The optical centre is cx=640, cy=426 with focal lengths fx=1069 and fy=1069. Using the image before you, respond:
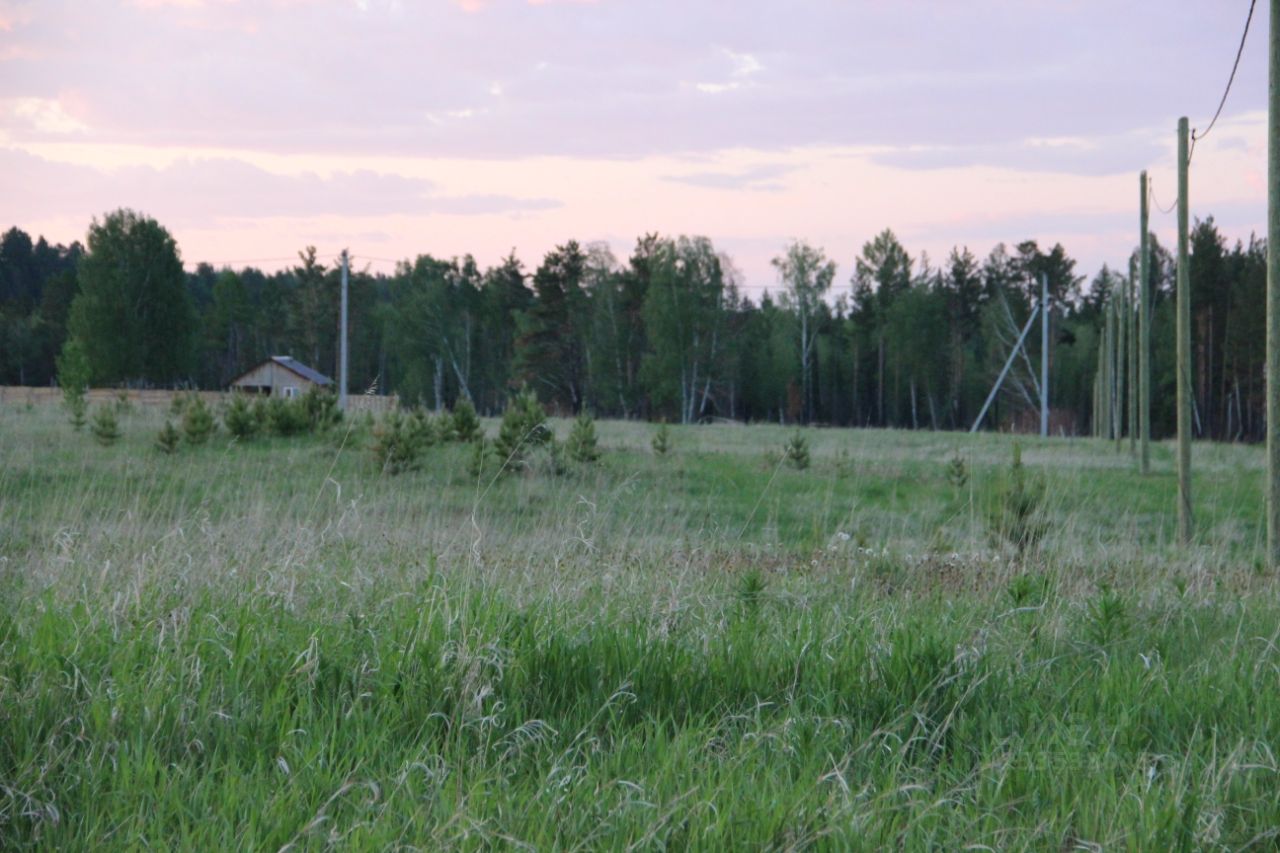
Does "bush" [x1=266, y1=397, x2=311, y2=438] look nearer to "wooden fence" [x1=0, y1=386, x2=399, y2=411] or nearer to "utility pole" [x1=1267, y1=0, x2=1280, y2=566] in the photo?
"wooden fence" [x1=0, y1=386, x2=399, y2=411]

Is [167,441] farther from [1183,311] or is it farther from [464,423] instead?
[1183,311]

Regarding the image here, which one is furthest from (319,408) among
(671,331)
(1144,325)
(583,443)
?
(671,331)

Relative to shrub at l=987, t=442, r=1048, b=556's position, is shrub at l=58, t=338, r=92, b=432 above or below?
above

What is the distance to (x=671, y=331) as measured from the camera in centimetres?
5525

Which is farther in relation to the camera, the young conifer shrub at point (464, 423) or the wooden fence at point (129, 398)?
the wooden fence at point (129, 398)

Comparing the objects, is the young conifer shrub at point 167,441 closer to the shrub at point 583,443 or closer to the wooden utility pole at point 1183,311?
the shrub at point 583,443

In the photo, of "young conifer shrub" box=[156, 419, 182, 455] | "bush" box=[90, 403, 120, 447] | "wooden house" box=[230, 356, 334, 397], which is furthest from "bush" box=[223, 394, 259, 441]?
"wooden house" box=[230, 356, 334, 397]

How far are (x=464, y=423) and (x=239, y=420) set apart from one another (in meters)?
4.58

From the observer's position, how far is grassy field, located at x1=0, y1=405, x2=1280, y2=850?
9.68 ft

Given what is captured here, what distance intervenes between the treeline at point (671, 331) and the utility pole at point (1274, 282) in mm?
44176

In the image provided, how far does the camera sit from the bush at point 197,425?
2078 centimetres

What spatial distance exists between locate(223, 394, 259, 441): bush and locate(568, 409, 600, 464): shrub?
23.6 feet

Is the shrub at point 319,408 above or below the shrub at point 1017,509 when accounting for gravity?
above

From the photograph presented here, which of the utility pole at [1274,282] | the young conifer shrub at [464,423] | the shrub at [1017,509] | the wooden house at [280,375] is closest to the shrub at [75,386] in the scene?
the wooden house at [280,375]
